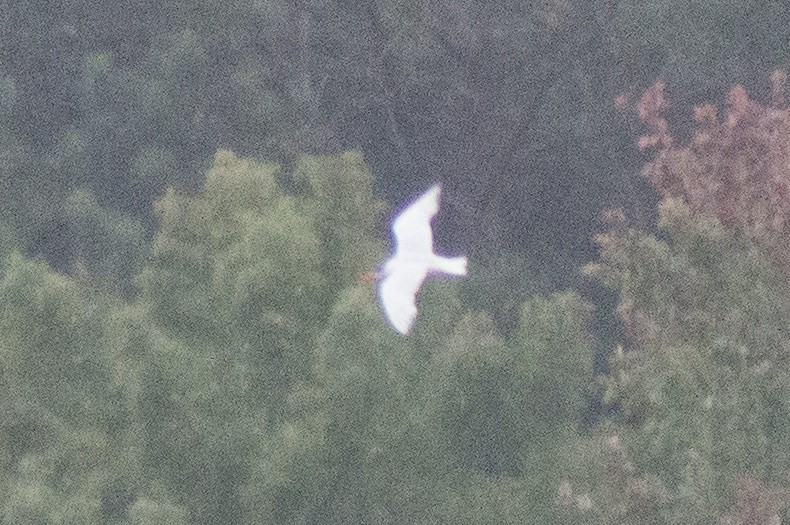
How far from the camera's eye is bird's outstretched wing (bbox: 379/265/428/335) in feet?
21.2

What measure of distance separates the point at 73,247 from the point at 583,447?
864 centimetres

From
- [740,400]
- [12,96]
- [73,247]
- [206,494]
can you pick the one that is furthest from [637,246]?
[12,96]

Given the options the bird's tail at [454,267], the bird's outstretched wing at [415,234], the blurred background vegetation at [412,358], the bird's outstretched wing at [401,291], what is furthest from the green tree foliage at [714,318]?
the bird's tail at [454,267]

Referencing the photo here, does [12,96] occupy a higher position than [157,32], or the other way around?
[157,32]

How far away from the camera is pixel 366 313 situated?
8742 mm

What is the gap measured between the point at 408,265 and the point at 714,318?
6.26 feet

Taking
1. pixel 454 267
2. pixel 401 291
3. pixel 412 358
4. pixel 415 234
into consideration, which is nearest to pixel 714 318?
pixel 415 234

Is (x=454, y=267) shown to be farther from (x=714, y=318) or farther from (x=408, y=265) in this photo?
(x=714, y=318)

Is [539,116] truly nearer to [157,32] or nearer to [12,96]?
[157,32]

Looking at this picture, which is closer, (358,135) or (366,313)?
(366,313)

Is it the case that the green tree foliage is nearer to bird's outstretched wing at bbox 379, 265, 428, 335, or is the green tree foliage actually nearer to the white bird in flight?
the white bird in flight

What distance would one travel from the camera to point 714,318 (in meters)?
7.67

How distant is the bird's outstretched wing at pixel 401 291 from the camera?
6461 mm

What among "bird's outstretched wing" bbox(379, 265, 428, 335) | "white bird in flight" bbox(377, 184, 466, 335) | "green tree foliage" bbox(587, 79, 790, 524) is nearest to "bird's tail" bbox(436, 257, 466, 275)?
"white bird in flight" bbox(377, 184, 466, 335)
